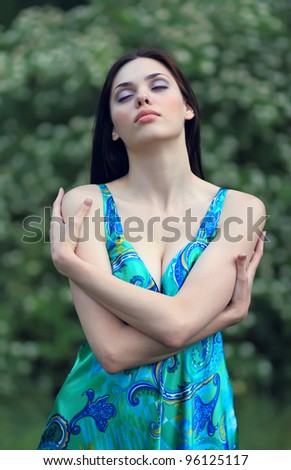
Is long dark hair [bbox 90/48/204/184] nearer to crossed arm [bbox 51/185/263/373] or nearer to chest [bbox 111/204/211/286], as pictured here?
chest [bbox 111/204/211/286]

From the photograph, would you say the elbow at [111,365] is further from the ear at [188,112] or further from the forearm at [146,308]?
the ear at [188,112]

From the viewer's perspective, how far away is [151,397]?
2400 mm

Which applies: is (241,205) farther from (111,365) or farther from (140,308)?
(111,365)

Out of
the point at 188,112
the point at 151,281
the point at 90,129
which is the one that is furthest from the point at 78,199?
the point at 90,129

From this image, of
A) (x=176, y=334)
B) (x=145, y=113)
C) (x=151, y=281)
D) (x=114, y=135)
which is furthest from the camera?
(x=114, y=135)

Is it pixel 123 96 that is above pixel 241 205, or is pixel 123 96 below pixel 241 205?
above

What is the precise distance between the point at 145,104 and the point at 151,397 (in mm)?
832

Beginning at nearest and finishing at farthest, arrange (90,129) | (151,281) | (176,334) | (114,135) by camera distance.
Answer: (176,334) → (151,281) → (114,135) → (90,129)

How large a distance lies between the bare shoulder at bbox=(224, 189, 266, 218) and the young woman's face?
9.8 inches

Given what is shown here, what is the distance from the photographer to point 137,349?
7.80 ft

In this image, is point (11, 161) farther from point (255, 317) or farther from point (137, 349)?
point (137, 349)

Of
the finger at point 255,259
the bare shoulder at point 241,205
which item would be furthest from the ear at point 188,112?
the finger at point 255,259

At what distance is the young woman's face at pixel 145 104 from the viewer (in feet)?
8.42

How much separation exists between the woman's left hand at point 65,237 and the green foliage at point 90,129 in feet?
8.40
